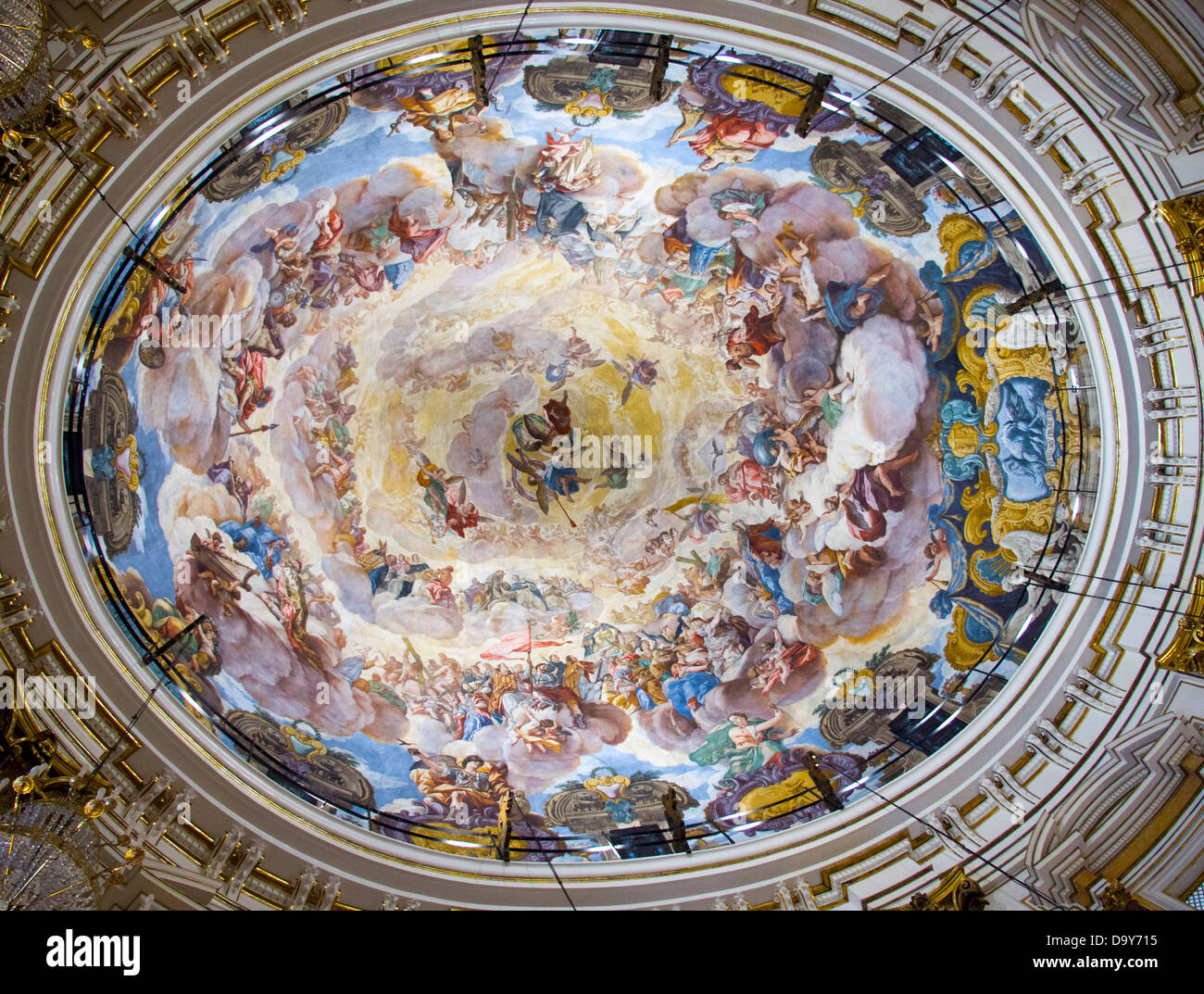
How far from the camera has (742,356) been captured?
41.1ft

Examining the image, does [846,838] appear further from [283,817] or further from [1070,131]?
[1070,131]

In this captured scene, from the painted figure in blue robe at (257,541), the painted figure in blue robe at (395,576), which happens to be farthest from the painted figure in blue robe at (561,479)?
the painted figure in blue robe at (257,541)

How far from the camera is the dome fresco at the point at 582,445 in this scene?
10.1 meters

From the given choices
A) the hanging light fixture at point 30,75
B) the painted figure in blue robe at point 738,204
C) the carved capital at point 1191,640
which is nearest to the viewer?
the hanging light fixture at point 30,75

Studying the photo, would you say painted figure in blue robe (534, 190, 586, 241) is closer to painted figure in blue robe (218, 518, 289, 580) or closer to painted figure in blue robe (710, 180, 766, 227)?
painted figure in blue robe (710, 180, 766, 227)

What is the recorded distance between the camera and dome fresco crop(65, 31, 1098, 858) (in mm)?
10148

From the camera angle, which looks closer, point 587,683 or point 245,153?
point 245,153

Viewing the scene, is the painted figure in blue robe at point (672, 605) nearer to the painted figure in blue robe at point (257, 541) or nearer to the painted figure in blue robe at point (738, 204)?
the painted figure in blue robe at point (738, 204)

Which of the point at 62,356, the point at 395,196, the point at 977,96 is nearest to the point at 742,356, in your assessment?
the point at 977,96

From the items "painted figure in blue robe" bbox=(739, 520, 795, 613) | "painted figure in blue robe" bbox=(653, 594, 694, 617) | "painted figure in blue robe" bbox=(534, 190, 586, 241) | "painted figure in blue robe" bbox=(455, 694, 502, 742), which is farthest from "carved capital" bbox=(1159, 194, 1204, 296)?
"painted figure in blue robe" bbox=(455, 694, 502, 742)

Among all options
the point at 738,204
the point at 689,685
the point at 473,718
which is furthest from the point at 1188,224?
the point at 473,718

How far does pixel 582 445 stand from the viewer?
13.7m

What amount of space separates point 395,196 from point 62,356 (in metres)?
4.44

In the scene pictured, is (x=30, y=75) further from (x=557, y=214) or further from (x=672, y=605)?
(x=672, y=605)
